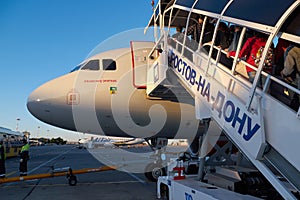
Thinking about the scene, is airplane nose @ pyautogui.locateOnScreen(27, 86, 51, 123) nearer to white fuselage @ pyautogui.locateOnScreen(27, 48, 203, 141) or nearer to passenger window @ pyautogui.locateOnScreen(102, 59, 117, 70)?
white fuselage @ pyautogui.locateOnScreen(27, 48, 203, 141)

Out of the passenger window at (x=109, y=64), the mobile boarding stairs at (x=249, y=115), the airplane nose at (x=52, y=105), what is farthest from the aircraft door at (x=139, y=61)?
the mobile boarding stairs at (x=249, y=115)

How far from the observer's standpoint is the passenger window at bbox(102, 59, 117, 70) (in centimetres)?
847

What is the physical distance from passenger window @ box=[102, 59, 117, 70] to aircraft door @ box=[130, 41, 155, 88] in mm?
546

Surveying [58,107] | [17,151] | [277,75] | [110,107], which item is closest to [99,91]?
[110,107]

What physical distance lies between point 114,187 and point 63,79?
3732 millimetres

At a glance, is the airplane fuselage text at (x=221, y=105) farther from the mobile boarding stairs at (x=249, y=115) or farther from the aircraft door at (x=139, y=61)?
the aircraft door at (x=139, y=61)

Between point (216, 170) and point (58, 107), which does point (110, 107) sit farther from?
point (216, 170)

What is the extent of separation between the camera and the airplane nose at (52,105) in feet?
27.1

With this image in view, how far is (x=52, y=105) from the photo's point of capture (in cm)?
830

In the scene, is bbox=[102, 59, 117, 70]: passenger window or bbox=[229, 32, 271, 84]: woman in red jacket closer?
bbox=[229, 32, 271, 84]: woman in red jacket

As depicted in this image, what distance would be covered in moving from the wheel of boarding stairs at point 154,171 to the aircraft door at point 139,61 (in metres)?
3.08

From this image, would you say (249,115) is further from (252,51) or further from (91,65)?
(91,65)

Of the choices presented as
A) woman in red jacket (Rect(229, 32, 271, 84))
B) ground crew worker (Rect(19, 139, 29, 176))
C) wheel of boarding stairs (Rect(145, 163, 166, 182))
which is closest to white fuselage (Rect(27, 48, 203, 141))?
wheel of boarding stairs (Rect(145, 163, 166, 182))

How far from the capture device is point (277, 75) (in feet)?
12.7
